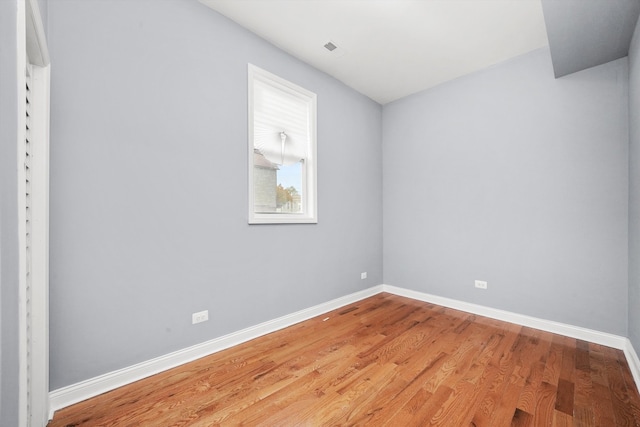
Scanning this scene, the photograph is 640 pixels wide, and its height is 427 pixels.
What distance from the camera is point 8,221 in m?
0.83

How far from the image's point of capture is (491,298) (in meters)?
3.20

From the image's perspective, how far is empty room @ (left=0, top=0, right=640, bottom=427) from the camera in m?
1.62

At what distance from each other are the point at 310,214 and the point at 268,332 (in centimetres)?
139

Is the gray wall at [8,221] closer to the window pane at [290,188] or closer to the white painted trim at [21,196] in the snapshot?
the white painted trim at [21,196]

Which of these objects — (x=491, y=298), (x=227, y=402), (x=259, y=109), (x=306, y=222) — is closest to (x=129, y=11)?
(x=259, y=109)

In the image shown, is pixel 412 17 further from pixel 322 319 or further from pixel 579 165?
pixel 322 319

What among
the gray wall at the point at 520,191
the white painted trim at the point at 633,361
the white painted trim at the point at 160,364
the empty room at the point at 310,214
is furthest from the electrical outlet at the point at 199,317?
the white painted trim at the point at 633,361

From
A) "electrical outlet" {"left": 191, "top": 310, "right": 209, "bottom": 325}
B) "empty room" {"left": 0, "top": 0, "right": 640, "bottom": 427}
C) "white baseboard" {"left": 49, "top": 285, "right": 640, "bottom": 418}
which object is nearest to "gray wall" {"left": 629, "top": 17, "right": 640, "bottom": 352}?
"empty room" {"left": 0, "top": 0, "right": 640, "bottom": 427}

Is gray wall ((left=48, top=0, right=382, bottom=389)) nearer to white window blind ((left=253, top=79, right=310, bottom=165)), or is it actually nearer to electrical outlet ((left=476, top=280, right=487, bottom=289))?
white window blind ((left=253, top=79, right=310, bottom=165))

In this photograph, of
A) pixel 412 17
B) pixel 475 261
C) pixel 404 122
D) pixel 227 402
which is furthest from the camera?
pixel 404 122

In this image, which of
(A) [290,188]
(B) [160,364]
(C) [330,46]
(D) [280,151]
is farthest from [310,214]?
(B) [160,364]

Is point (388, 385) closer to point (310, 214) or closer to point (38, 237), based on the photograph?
point (310, 214)

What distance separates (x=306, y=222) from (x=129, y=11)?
2.34 m

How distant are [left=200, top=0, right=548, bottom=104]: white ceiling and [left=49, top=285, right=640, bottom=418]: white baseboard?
2.95 metres
